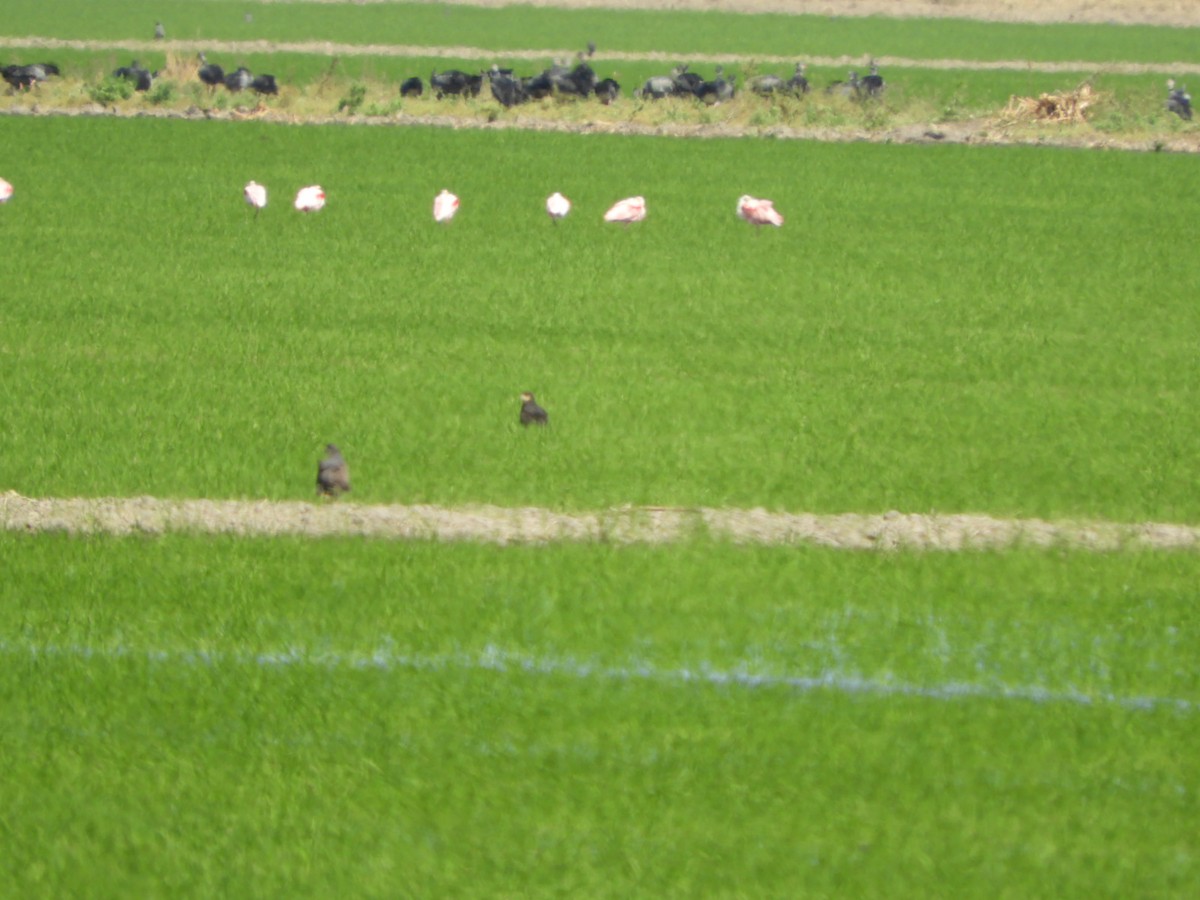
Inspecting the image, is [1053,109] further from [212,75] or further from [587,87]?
[212,75]

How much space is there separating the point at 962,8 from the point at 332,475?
64.5m

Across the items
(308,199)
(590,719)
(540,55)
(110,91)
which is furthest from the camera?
(540,55)

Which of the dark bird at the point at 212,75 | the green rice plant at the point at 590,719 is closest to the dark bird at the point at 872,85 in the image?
the dark bird at the point at 212,75

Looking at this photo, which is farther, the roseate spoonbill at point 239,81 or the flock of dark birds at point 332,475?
the roseate spoonbill at point 239,81

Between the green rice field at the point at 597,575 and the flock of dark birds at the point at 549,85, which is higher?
the green rice field at the point at 597,575

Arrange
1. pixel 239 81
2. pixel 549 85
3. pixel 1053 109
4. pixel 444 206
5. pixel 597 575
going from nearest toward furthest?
pixel 597 575 → pixel 444 206 → pixel 1053 109 → pixel 549 85 → pixel 239 81

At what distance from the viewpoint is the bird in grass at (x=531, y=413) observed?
1153 centimetres

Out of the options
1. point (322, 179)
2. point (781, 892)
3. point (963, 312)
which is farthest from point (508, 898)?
point (322, 179)

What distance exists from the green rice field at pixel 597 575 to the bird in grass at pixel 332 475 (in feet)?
0.73

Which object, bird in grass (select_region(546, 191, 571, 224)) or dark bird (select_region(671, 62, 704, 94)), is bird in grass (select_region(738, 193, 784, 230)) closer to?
bird in grass (select_region(546, 191, 571, 224))

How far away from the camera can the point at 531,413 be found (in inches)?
454

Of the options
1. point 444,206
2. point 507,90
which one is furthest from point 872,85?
point 444,206

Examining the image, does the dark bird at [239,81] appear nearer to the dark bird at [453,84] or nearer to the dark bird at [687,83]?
the dark bird at [453,84]

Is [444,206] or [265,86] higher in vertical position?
[444,206]
